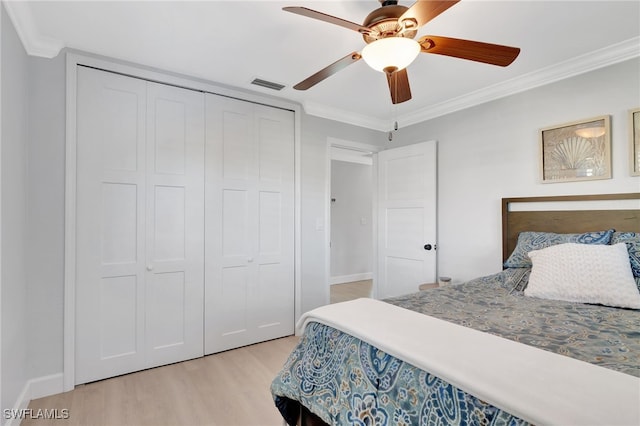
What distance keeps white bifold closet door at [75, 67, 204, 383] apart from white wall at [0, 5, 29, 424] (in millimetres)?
307

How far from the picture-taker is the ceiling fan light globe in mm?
1498

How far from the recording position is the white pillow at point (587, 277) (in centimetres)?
169

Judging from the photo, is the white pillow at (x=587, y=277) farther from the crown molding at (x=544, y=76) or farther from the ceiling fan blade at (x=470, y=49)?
the crown molding at (x=544, y=76)

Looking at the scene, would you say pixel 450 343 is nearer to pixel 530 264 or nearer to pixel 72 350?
pixel 530 264

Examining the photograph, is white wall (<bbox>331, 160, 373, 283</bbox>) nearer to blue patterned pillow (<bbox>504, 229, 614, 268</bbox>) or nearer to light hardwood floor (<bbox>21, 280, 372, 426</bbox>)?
light hardwood floor (<bbox>21, 280, 372, 426</bbox>)

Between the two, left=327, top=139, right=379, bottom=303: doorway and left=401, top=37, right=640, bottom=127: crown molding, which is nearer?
left=401, top=37, right=640, bottom=127: crown molding

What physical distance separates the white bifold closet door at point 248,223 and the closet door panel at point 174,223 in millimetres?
94

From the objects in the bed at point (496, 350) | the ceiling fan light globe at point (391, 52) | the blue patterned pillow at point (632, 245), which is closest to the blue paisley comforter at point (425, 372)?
the bed at point (496, 350)

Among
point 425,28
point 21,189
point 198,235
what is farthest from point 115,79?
point 425,28

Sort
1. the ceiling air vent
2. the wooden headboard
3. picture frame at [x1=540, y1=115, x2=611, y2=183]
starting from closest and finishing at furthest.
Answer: the wooden headboard → picture frame at [x1=540, y1=115, x2=611, y2=183] → the ceiling air vent

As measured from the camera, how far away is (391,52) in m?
1.51

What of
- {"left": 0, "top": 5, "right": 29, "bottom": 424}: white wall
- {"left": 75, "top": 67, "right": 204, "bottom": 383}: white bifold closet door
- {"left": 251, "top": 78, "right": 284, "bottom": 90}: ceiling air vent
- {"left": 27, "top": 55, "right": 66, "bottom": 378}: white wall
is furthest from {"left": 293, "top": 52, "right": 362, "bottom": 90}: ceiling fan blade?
{"left": 27, "top": 55, "right": 66, "bottom": 378}: white wall

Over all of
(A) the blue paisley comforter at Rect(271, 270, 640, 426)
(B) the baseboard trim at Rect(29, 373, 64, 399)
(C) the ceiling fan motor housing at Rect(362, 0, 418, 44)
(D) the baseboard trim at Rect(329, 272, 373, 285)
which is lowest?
(D) the baseboard trim at Rect(329, 272, 373, 285)

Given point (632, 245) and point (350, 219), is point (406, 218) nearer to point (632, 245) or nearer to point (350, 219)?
point (632, 245)
